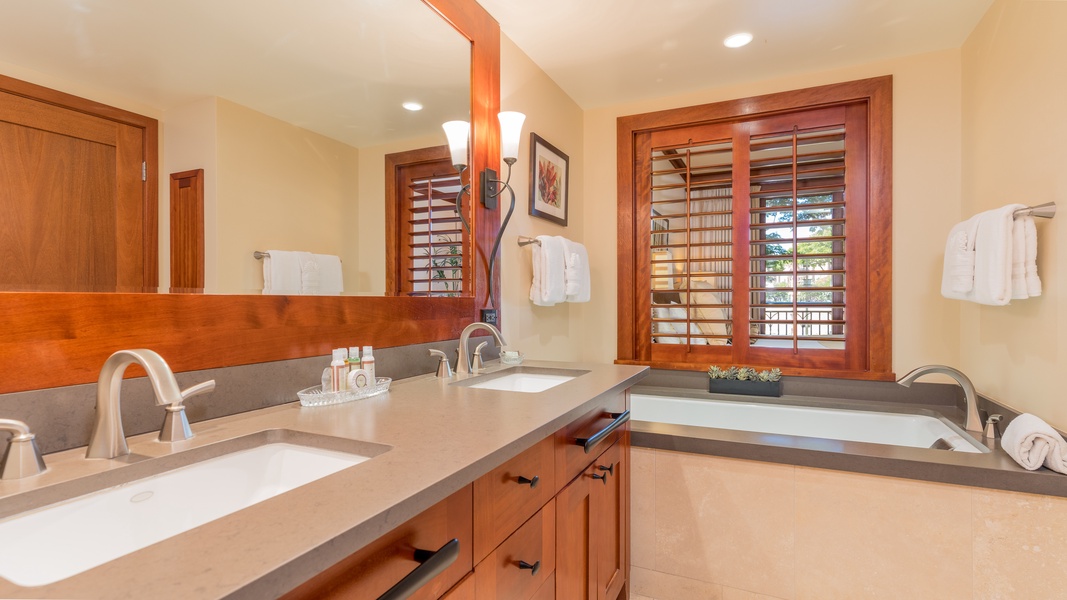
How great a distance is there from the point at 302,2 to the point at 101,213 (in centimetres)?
77

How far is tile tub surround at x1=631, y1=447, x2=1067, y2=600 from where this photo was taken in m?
1.53

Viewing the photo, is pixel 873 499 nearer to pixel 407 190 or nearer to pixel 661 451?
pixel 661 451

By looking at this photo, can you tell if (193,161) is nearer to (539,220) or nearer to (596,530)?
(596,530)

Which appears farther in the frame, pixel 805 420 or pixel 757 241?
pixel 757 241

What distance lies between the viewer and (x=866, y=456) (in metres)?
1.71

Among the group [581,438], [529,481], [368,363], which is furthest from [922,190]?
[368,363]

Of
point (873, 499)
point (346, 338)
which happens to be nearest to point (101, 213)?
point (346, 338)

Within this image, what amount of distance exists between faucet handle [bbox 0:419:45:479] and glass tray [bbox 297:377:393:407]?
491 mm

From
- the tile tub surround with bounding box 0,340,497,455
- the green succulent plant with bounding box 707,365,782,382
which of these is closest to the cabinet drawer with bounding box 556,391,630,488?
the tile tub surround with bounding box 0,340,497,455

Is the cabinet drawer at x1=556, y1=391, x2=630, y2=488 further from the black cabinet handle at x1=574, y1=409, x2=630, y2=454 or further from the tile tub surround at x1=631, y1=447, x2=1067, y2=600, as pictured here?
the tile tub surround at x1=631, y1=447, x2=1067, y2=600

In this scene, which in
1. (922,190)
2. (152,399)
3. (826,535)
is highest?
(922,190)

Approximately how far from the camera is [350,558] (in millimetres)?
→ 625

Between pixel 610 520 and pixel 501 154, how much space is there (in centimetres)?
153

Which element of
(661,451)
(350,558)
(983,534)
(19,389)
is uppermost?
(19,389)
